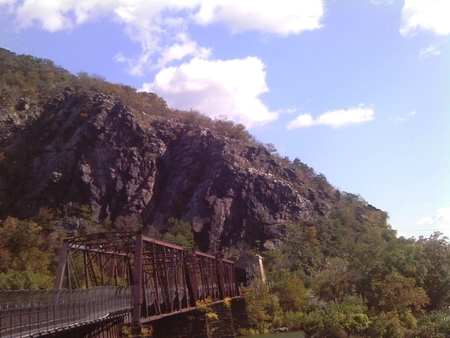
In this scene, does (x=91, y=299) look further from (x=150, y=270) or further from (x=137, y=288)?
(x=150, y=270)

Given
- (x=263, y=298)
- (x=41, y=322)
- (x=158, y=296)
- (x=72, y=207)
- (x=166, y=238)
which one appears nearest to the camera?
(x=41, y=322)

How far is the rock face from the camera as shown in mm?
99062

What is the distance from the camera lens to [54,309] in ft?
57.1

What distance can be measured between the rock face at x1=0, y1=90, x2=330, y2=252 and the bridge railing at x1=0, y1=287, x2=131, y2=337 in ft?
247

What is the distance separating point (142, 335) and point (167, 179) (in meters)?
89.6

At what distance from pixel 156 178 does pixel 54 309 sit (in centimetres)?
9321

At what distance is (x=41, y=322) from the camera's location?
53.7 feet

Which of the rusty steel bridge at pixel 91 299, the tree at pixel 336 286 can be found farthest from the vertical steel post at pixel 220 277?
the tree at pixel 336 286

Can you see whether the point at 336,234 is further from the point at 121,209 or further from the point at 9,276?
the point at 9,276

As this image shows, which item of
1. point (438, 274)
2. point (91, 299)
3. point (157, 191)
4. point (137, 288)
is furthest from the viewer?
point (157, 191)

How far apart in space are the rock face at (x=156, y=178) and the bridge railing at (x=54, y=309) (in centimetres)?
7524

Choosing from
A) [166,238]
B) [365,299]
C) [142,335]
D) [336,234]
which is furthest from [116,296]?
[336,234]

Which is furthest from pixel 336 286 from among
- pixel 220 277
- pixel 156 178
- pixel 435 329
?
pixel 156 178

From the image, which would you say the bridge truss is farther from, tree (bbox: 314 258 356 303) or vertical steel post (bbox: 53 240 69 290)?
tree (bbox: 314 258 356 303)
